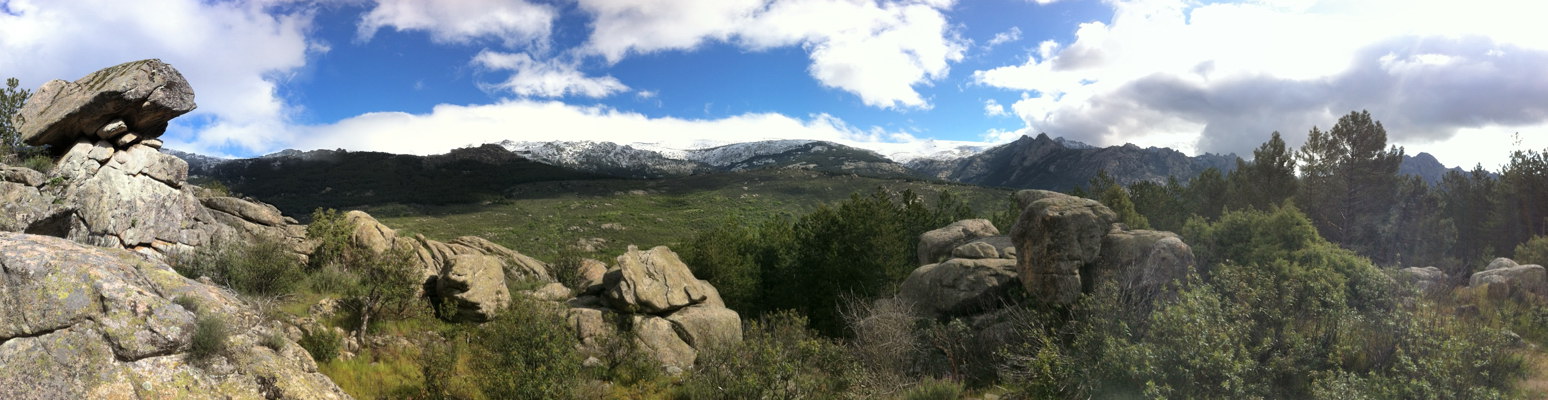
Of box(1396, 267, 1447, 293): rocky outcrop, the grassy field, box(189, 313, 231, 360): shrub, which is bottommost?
the grassy field

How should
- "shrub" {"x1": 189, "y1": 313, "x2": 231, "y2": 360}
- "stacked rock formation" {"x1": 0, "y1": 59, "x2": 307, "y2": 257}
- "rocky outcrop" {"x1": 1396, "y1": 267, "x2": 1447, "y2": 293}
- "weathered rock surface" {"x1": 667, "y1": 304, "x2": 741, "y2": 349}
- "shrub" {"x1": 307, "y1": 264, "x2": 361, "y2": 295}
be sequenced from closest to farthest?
"shrub" {"x1": 189, "y1": 313, "x2": 231, "y2": 360}
"stacked rock formation" {"x1": 0, "y1": 59, "x2": 307, "y2": 257}
"rocky outcrop" {"x1": 1396, "y1": 267, "x2": 1447, "y2": 293}
"shrub" {"x1": 307, "y1": 264, "x2": 361, "y2": 295}
"weathered rock surface" {"x1": 667, "y1": 304, "x2": 741, "y2": 349}

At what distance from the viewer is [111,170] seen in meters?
18.3

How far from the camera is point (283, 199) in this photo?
412 feet

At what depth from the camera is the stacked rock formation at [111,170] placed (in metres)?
16.4

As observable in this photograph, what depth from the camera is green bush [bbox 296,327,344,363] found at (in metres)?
13.6

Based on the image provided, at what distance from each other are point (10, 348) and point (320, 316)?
8225mm

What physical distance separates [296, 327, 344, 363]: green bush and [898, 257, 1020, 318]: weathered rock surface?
17.1m

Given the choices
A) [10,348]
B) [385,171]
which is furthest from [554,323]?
[385,171]

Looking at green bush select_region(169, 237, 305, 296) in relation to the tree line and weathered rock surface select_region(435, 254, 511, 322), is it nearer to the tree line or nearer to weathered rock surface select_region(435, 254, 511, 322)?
weathered rock surface select_region(435, 254, 511, 322)

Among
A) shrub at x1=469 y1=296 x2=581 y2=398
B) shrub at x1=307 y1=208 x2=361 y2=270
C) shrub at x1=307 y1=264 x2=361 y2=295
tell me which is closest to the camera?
shrub at x1=469 y1=296 x2=581 y2=398

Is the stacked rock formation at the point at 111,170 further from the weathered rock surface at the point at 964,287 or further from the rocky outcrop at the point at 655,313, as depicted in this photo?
the weathered rock surface at the point at 964,287

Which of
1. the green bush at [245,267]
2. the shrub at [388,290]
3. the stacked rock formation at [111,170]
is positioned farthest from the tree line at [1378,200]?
the stacked rock formation at [111,170]

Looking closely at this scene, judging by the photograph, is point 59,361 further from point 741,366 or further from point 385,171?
Answer: point 385,171

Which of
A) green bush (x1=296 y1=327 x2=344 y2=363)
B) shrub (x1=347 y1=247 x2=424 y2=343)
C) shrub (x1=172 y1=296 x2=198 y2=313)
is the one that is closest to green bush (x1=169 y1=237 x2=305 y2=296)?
shrub (x1=347 y1=247 x2=424 y2=343)
